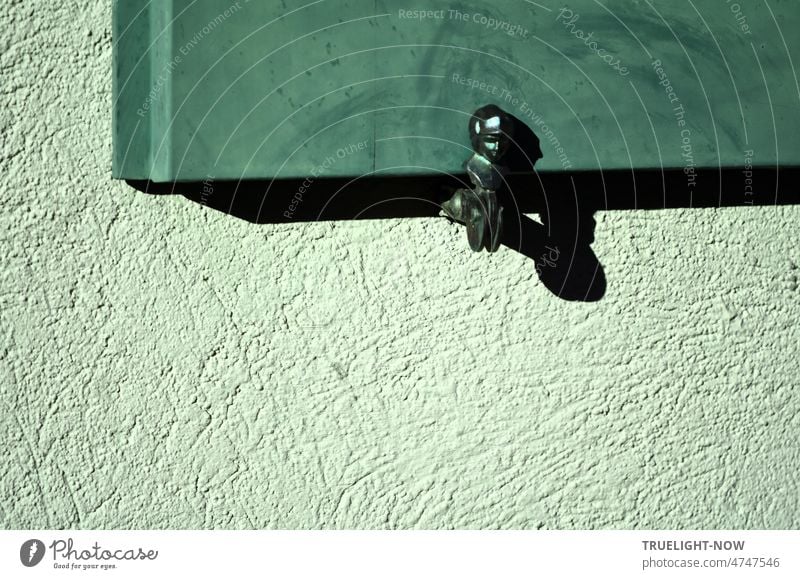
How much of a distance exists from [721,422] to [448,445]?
0.47 meters

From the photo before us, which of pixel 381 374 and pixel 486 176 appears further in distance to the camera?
pixel 381 374

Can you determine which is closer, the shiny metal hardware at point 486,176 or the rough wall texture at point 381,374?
the shiny metal hardware at point 486,176

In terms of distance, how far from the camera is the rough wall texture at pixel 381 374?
5.58 ft

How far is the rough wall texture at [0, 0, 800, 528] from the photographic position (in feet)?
5.58

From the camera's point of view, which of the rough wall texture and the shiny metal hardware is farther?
the rough wall texture

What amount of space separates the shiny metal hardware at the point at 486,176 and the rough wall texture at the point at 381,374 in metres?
0.16

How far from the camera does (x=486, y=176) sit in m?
1.55

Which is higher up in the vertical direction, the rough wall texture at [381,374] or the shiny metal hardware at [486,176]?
the shiny metal hardware at [486,176]

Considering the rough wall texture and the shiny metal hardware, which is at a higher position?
the shiny metal hardware

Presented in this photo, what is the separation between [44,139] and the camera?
1.67 metres

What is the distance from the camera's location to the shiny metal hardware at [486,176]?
1.53m

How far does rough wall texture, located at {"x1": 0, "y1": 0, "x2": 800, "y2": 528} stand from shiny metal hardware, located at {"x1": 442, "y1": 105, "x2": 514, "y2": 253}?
6.3 inches

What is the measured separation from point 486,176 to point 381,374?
0.39 meters

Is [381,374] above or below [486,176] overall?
below
